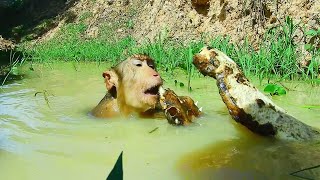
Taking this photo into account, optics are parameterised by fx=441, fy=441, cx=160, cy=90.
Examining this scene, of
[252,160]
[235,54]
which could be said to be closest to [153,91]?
[252,160]

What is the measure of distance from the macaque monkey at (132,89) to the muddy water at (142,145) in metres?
0.12

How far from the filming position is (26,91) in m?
5.92

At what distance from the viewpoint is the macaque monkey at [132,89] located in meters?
4.02

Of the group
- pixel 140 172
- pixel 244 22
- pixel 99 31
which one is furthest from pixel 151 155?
pixel 99 31

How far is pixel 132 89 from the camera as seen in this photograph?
407 cm

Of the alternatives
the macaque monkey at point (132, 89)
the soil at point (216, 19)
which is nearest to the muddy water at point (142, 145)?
the macaque monkey at point (132, 89)

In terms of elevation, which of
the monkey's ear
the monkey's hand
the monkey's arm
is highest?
the monkey's ear

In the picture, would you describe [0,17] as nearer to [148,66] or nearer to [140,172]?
[148,66]

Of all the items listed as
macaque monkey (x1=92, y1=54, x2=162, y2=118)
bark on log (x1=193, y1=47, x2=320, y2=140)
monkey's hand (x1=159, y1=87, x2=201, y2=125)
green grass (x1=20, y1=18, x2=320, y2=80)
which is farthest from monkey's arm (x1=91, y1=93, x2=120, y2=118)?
green grass (x1=20, y1=18, x2=320, y2=80)

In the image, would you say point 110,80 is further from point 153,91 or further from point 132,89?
point 153,91

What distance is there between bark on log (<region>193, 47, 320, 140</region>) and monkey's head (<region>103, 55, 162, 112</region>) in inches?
35.7

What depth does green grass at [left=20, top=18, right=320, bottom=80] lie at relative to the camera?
5707 mm

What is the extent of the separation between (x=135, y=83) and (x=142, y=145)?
3.36ft

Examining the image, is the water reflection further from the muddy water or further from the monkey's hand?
the monkey's hand
